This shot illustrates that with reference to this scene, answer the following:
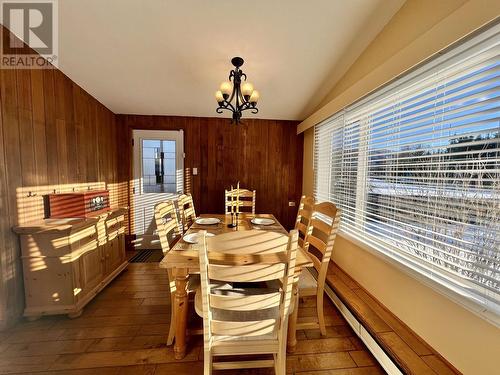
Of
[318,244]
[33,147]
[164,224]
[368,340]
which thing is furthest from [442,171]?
[33,147]

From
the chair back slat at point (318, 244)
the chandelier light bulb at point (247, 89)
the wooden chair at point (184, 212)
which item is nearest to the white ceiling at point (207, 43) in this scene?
the chandelier light bulb at point (247, 89)

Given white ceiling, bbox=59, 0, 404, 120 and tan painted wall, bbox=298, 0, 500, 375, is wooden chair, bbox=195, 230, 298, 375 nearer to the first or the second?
tan painted wall, bbox=298, 0, 500, 375

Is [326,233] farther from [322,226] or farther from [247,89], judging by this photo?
[247,89]

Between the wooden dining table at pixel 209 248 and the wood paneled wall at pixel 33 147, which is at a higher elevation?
the wood paneled wall at pixel 33 147

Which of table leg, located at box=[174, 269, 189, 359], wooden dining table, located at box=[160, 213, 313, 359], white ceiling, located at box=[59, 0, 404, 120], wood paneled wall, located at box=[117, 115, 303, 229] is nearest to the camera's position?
wooden dining table, located at box=[160, 213, 313, 359]

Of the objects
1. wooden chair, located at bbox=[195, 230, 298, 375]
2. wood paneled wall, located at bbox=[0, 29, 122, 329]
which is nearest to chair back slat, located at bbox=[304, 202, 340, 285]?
wooden chair, located at bbox=[195, 230, 298, 375]

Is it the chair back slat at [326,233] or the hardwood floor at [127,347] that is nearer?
the hardwood floor at [127,347]

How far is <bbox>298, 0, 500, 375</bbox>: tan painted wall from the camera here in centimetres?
99

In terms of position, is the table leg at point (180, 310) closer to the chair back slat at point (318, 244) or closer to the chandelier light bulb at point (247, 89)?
the chair back slat at point (318, 244)

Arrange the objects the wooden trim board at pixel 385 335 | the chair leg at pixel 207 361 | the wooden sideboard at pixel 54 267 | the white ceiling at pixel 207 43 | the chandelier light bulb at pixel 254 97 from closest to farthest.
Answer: the chair leg at pixel 207 361 → the wooden trim board at pixel 385 335 → the white ceiling at pixel 207 43 → the wooden sideboard at pixel 54 267 → the chandelier light bulb at pixel 254 97

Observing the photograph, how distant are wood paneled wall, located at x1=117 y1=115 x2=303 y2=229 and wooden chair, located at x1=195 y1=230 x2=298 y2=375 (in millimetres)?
2471

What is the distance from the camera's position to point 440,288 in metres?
1.18

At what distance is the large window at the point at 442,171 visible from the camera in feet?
3.28

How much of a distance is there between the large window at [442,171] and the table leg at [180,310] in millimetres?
1453
